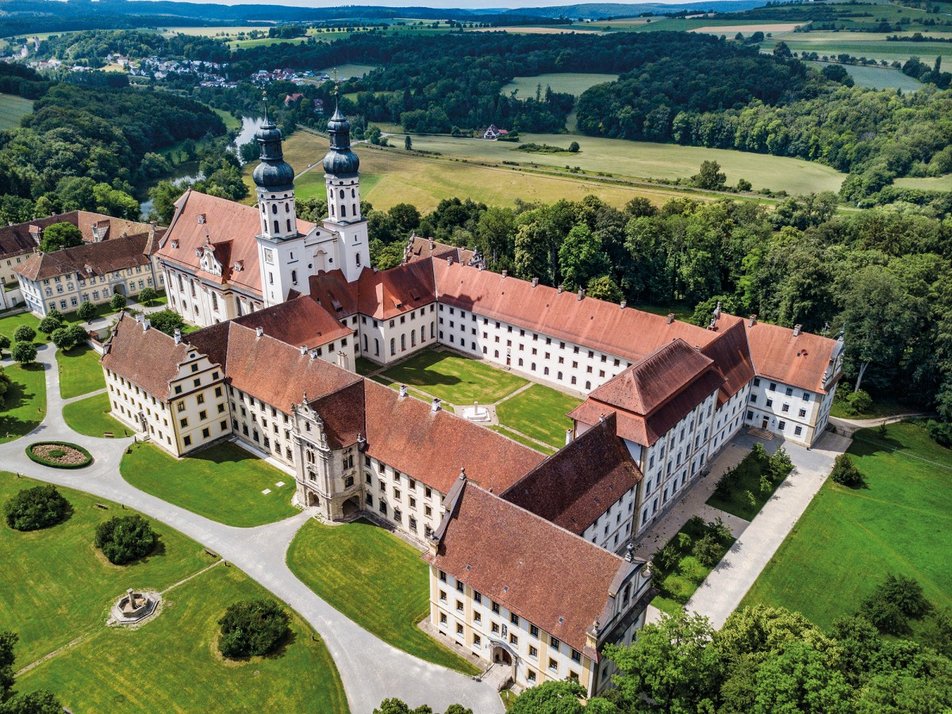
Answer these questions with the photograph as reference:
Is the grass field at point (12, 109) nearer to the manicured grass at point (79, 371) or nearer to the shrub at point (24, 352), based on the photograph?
the manicured grass at point (79, 371)

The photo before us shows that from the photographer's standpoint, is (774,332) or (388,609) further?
(774,332)

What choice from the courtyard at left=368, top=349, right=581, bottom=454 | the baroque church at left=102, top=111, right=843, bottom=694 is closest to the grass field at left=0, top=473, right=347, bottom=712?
the baroque church at left=102, top=111, right=843, bottom=694

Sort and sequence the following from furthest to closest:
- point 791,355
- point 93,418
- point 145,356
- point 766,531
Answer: point 93,418
point 791,355
point 145,356
point 766,531

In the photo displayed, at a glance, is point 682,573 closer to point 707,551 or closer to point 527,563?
point 707,551

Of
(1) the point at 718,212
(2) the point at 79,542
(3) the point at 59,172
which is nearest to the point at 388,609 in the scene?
(2) the point at 79,542

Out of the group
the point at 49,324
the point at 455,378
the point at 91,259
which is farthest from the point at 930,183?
the point at 49,324

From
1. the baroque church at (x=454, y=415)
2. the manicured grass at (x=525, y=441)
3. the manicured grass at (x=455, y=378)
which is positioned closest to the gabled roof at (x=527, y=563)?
the baroque church at (x=454, y=415)

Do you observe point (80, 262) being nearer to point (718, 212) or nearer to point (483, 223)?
point (483, 223)

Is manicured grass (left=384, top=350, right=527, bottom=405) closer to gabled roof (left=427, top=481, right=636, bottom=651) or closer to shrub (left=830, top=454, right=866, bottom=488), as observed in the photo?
gabled roof (left=427, top=481, right=636, bottom=651)
